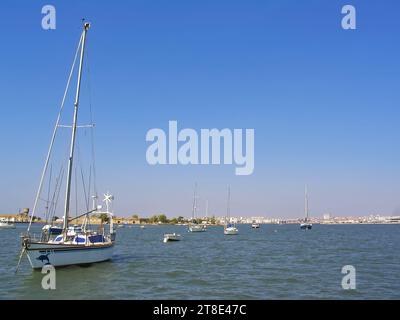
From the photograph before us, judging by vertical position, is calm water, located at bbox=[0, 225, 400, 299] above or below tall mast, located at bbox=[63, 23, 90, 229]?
below

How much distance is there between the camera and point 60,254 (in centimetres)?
3578

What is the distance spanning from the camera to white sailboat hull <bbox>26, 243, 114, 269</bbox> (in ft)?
112

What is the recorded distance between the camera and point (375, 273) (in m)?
39.2

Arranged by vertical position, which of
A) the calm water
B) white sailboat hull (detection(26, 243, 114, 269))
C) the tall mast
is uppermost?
the tall mast

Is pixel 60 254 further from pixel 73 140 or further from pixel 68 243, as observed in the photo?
pixel 73 140

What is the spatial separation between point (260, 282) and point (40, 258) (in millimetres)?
17762

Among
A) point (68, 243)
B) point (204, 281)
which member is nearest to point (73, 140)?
point (68, 243)

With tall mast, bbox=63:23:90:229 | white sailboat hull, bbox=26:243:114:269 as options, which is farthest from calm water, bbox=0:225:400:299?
tall mast, bbox=63:23:90:229

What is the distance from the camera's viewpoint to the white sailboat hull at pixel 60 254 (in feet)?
112

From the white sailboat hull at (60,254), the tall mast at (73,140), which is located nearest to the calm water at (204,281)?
the white sailboat hull at (60,254)

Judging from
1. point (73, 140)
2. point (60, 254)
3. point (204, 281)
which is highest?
point (73, 140)

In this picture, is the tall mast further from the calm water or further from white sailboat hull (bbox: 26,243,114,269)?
the calm water
